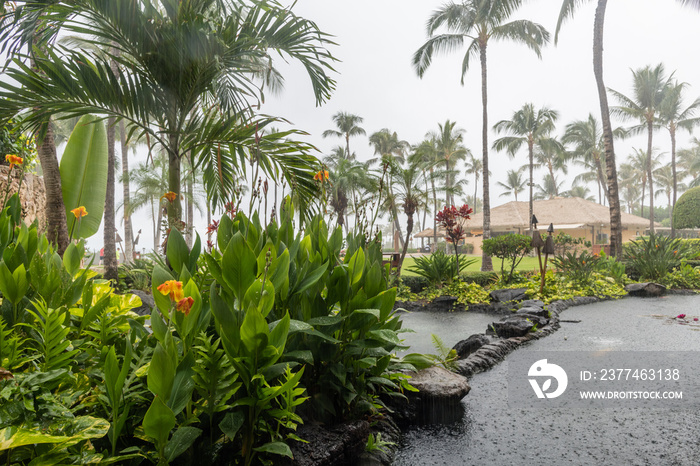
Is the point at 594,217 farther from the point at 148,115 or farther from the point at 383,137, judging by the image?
the point at 148,115

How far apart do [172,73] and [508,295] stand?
6.70 m

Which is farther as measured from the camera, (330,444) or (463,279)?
(463,279)

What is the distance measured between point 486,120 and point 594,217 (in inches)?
590

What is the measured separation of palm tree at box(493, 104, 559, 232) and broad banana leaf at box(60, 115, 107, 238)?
86.0 feet

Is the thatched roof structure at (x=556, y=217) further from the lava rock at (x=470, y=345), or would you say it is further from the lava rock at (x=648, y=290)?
the lava rock at (x=470, y=345)

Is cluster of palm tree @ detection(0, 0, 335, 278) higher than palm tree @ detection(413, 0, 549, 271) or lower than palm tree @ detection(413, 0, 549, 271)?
lower

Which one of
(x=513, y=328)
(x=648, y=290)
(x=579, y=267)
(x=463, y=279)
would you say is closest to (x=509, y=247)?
(x=463, y=279)

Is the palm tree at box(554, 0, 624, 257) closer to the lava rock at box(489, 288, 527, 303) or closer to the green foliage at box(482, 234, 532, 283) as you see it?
the green foliage at box(482, 234, 532, 283)

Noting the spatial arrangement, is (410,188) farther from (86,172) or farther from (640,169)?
(640,169)

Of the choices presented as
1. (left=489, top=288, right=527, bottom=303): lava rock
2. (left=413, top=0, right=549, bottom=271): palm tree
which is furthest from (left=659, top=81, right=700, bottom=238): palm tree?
(left=489, top=288, right=527, bottom=303): lava rock

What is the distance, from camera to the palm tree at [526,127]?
26.7 meters

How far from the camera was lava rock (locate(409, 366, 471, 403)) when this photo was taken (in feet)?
7.88

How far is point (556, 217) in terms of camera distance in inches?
1059

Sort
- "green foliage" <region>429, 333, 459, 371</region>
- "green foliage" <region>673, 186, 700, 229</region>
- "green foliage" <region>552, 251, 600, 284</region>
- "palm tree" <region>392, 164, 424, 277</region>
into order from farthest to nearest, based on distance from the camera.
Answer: "green foliage" <region>673, 186, 700, 229</region>
"palm tree" <region>392, 164, 424, 277</region>
"green foliage" <region>552, 251, 600, 284</region>
"green foliage" <region>429, 333, 459, 371</region>
